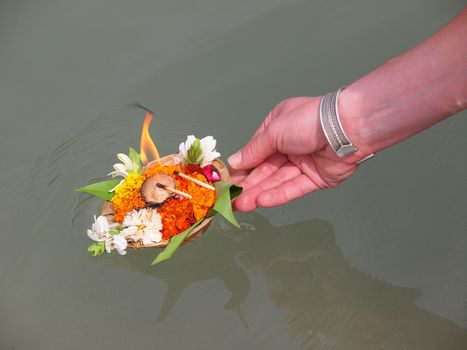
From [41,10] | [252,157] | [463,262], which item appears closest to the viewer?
[252,157]

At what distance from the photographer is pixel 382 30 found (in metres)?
2.31

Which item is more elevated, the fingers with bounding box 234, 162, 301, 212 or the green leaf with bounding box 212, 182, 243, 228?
the green leaf with bounding box 212, 182, 243, 228

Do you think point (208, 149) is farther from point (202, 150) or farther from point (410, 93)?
point (410, 93)

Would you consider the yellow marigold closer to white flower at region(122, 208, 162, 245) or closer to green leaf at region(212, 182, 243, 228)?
white flower at region(122, 208, 162, 245)

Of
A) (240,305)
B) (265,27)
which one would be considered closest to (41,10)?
(265,27)

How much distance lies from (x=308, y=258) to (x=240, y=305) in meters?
0.28

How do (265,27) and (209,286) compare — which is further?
(265,27)

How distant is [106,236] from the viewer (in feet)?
4.37

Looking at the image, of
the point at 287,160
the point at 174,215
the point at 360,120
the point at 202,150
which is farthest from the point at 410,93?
Answer: the point at 174,215

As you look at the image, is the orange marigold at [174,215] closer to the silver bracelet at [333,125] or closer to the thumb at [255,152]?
the thumb at [255,152]

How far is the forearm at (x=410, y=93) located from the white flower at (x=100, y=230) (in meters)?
0.70

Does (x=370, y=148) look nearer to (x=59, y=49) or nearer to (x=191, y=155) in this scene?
(x=191, y=155)

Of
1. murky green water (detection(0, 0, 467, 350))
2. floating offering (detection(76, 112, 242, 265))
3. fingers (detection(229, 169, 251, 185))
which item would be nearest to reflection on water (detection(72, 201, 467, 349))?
murky green water (detection(0, 0, 467, 350))

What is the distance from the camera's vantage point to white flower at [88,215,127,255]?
1.29 metres
